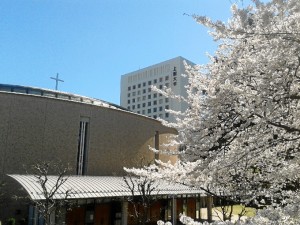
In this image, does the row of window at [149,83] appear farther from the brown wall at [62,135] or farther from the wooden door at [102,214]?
the wooden door at [102,214]

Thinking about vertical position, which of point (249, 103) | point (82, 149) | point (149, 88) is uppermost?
point (149, 88)

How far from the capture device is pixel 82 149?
977 inches

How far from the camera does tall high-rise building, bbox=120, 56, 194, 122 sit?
80125 millimetres

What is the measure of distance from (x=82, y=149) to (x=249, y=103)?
2092 cm

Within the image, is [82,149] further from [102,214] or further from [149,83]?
[149,83]

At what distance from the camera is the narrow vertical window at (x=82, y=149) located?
24594 mm

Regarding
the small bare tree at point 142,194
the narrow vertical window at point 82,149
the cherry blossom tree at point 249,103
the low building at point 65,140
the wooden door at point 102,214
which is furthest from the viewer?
the narrow vertical window at point 82,149

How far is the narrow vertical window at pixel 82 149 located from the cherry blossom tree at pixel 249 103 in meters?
17.9

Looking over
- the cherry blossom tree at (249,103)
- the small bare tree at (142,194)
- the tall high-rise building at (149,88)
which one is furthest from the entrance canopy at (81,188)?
the tall high-rise building at (149,88)

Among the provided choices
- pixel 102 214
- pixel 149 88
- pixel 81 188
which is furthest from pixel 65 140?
pixel 149 88

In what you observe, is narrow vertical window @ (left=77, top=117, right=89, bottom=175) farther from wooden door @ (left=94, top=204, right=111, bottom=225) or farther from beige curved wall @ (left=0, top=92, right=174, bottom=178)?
wooden door @ (left=94, top=204, right=111, bottom=225)

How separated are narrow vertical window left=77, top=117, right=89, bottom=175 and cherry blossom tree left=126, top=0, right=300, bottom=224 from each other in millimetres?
17905

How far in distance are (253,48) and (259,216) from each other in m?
3.09

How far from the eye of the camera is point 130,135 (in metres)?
A: 28.6
